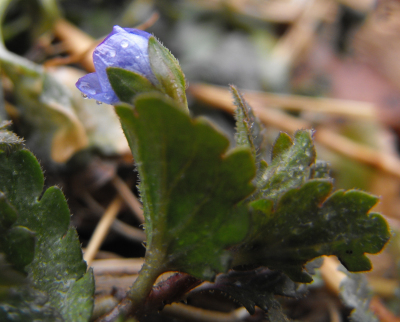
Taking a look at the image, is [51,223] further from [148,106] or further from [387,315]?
[387,315]

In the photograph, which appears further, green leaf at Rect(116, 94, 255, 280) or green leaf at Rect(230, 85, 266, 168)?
green leaf at Rect(230, 85, 266, 168)

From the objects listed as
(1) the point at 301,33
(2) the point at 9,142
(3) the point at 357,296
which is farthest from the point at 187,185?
(1) the point at 301,33

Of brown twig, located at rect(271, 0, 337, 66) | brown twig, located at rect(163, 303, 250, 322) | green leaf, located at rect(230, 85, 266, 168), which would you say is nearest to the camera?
green leaf, located at rect(230, 85, 266, 168)

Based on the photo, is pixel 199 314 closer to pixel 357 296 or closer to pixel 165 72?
pixel 357 296

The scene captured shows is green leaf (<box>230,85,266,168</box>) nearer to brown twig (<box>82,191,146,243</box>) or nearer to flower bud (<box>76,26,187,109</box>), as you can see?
flower bud (<box>76,26,187,109</box>)

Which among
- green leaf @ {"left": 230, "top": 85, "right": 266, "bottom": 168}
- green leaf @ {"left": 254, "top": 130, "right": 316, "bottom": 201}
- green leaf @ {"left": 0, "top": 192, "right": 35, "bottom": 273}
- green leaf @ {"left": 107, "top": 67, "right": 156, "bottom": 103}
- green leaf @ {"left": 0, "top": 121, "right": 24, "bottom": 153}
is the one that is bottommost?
green leaf @ {"left": 0, "top": 192, "right": 35, "bottom": 273}

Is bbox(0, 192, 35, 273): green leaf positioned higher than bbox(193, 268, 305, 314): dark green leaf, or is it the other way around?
bbox(0, 192, 35, 273): green leaf

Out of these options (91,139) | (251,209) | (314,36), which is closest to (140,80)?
(251,209)

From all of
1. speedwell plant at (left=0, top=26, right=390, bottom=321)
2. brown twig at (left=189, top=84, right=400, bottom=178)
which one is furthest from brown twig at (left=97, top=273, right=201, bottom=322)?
brown twig at (left=189, top=84, right=400, bottom=178)
